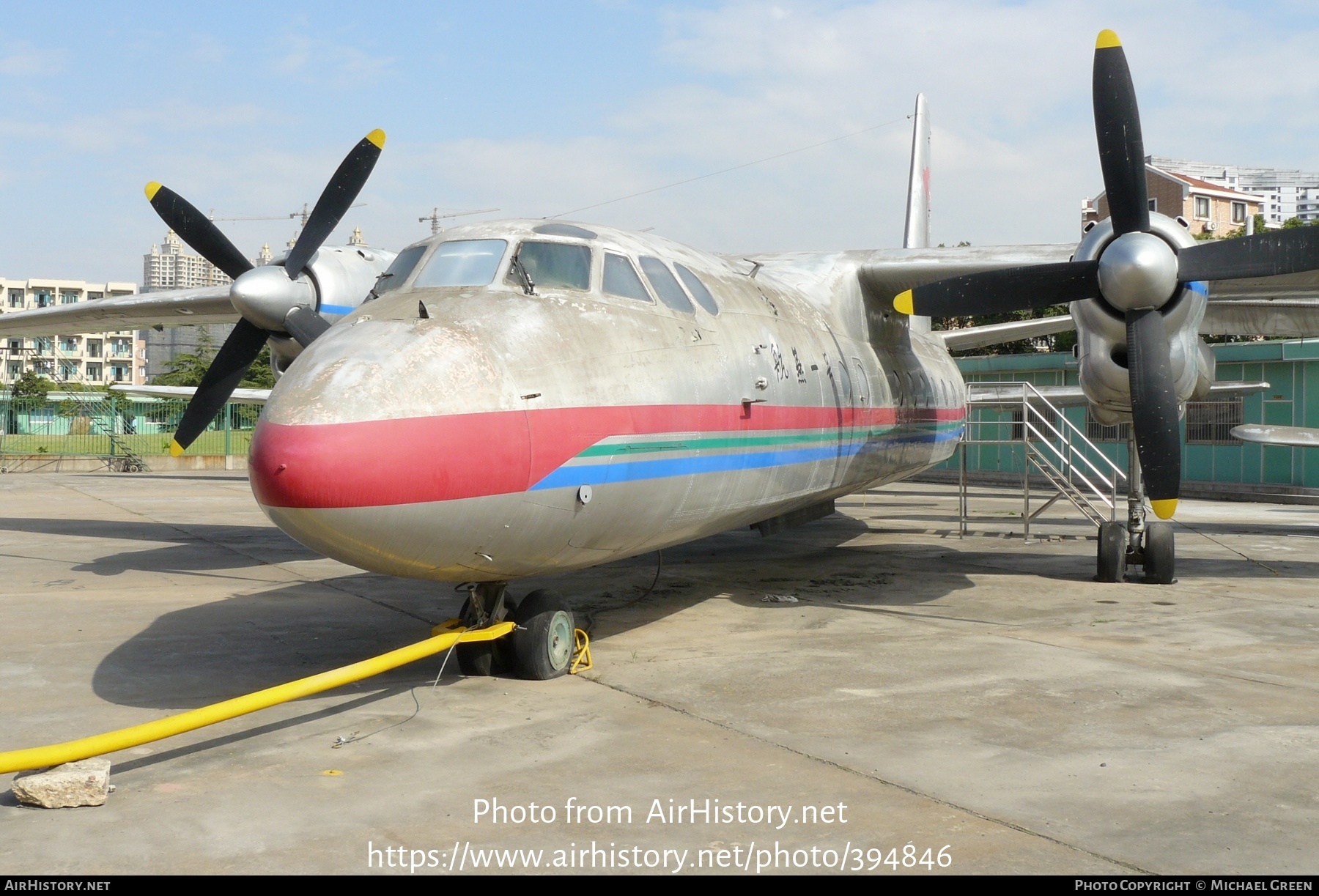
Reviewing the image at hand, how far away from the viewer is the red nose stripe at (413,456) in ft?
18.6

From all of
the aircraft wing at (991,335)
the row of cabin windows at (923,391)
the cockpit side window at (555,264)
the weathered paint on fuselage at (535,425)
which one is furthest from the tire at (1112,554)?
the cockpit side window at (555,264)

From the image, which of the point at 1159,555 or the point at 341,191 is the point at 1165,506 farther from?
the point at 341,191

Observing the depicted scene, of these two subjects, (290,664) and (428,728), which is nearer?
(428,728)

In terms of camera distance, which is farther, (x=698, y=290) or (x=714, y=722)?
(x=698, y=290)

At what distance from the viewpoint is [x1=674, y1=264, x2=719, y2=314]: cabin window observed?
8.92 meters

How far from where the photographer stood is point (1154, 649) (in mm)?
8984

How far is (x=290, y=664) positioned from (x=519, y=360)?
329 centimetres

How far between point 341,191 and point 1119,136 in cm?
885

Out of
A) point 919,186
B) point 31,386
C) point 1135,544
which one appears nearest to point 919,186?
point 919,186

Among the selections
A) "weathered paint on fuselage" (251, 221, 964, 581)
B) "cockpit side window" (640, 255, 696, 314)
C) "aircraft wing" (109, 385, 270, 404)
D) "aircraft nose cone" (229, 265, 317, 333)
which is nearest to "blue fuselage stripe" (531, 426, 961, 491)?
"weathered paint on fuselage" (251, 221, 964, 581)

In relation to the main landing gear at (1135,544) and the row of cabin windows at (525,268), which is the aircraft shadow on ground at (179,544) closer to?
the row of cabin windows at (525,268)

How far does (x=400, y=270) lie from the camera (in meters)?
7.89

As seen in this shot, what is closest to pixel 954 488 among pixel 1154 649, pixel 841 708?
pixel 1154 649
